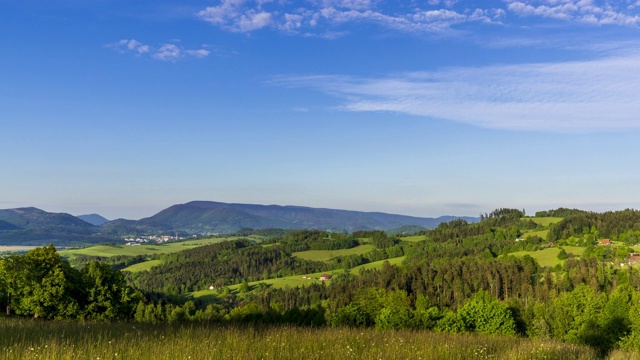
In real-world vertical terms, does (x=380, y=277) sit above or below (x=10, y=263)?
below

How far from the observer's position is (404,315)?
70.6 m

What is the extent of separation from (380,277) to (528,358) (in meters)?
171

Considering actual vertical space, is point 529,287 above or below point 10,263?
below

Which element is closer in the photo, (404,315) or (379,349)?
(379,349)

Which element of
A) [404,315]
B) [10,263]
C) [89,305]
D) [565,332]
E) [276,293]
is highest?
[10,263]

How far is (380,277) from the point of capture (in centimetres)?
17688

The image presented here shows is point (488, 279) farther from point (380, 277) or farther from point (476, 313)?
point (476, 313)

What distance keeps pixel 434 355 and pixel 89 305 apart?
170 feet

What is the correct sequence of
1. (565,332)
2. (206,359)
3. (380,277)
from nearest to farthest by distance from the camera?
(206,359) < (565,332) < (380,277)

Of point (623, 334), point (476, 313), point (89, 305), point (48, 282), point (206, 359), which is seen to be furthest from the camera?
point (476, 313)

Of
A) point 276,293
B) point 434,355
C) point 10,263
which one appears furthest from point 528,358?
point 276,293

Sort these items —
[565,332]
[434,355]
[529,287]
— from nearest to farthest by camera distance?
[434,355] < [565,332] < [529,287]

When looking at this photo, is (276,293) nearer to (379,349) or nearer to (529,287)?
(529,287)

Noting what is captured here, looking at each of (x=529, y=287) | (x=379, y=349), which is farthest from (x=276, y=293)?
(x=379, y=349)
